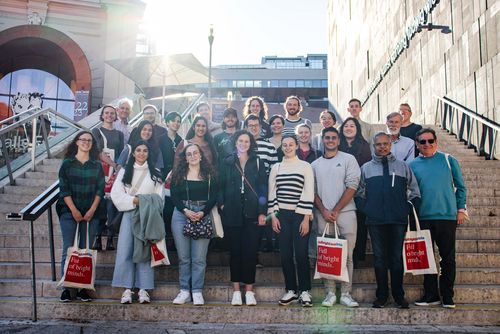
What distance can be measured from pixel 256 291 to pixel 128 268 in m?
1.50

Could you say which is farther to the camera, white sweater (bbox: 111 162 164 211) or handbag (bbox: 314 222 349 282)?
white sweater (bbox: 111 162 164 211)

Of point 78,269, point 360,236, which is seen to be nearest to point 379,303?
point 360,236

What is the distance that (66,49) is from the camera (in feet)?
60.1

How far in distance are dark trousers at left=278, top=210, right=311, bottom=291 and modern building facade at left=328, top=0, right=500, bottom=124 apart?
6.68 metres

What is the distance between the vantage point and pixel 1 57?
60.7 feet

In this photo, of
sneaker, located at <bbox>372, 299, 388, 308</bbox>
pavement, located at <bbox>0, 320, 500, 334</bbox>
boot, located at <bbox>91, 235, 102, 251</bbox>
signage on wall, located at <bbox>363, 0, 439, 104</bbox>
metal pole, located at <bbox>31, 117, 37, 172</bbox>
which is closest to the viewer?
pavement, located at <bbox>0, 320, 500, 334</bbox>

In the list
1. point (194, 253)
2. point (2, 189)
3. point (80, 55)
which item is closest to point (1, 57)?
point (80, 55)

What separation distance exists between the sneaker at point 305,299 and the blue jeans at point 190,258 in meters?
1.13

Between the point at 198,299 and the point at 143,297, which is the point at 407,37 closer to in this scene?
the point at 198,299

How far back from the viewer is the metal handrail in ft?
32.6

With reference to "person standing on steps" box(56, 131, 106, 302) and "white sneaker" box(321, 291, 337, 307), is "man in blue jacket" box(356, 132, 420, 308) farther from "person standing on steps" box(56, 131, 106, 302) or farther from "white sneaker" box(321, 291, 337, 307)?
"person standing on steps" box(56, 131, 106, 302)

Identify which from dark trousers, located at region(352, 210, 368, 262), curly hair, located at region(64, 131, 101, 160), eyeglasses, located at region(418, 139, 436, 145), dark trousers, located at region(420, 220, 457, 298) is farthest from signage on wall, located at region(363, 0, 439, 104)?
curly hair, located at region(64, 131, 101, 160)

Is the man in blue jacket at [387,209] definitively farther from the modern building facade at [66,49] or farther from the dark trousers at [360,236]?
the modern building facade at [66,49]

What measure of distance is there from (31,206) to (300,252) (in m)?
3.12
